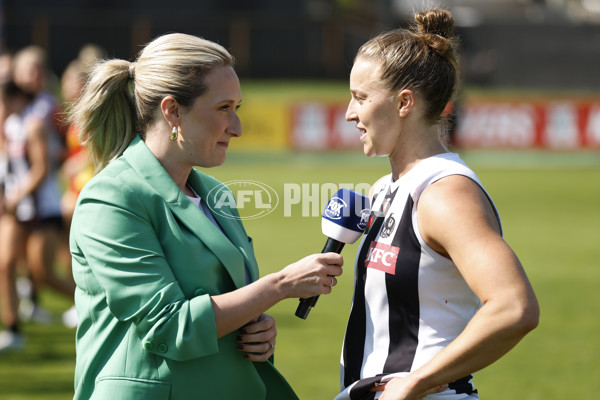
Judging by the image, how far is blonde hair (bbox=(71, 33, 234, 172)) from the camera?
288cm

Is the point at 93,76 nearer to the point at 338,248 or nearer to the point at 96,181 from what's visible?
the point at 96,181

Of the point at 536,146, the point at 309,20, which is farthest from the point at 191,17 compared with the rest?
the point at 536,146

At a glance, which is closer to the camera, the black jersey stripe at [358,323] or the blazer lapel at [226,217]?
the black jersey stripe at [358,323]

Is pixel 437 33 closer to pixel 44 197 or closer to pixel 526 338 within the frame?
pixel 526 338

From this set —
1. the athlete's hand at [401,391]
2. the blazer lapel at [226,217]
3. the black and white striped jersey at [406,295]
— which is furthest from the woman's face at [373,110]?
the athlete's hand at [401,391]

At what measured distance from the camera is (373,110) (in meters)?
2.81

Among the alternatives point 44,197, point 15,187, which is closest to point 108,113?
point 44,197

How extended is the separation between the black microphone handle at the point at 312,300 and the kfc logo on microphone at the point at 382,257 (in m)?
0.10

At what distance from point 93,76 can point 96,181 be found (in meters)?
0.50

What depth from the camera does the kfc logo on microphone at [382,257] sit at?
2.73 m

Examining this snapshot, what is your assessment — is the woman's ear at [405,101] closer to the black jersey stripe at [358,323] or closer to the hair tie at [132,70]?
the black jersey stripe at [358,323]

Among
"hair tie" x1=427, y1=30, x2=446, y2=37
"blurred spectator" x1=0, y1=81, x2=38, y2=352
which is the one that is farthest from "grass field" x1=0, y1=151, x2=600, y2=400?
"hair tie" x1=427, y1=30, x2=446, y2=37

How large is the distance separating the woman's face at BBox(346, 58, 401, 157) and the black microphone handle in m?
0.32

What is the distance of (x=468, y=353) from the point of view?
97.2 inches
